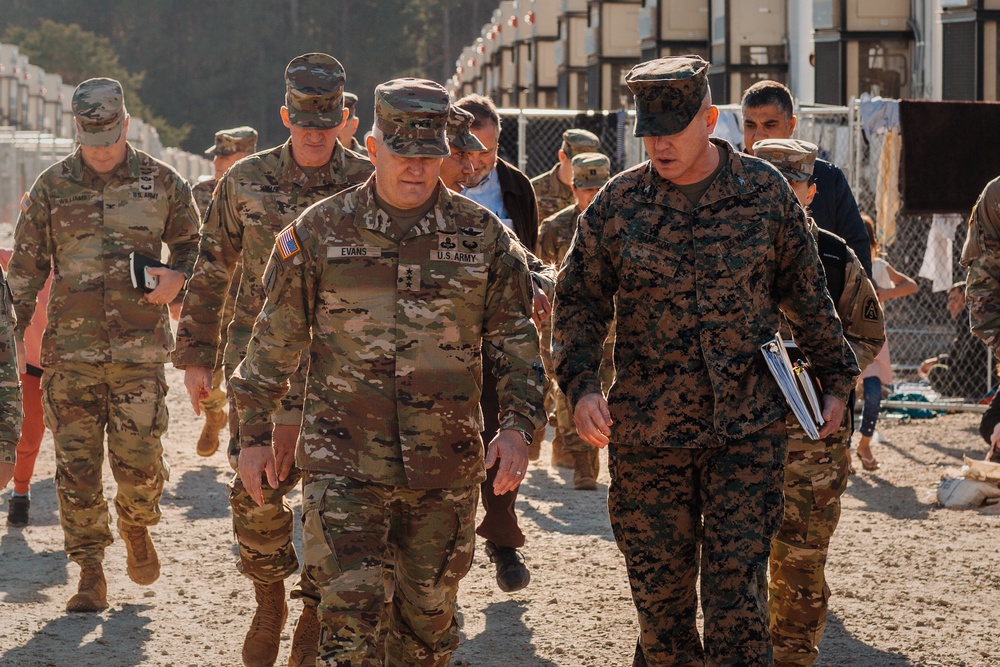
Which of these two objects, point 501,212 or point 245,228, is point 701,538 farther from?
point 501,212

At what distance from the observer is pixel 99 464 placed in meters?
7.12

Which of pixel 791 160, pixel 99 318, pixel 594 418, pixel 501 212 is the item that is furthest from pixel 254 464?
pixel 99 318

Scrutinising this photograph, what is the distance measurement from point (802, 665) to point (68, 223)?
12.5 feet

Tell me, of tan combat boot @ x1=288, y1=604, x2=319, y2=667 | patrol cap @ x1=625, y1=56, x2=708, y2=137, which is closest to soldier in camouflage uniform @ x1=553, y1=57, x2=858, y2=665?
patrol cap @ x1=625, y1=56, x2=708, y2=137

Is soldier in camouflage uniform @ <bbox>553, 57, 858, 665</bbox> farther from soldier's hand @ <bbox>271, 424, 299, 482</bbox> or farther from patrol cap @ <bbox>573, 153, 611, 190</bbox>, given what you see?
patrol cap @ <bbox>573, 153, 611, 190</bbox>

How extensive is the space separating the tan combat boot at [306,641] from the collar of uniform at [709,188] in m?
2.12

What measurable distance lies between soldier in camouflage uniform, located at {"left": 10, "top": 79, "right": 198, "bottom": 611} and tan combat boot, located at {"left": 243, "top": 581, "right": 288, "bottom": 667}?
4.41 feet

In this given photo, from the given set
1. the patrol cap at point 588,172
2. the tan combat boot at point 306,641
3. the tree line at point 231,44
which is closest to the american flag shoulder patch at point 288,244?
the tan combat boot at point 306,641

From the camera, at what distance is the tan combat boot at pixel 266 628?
5836mm

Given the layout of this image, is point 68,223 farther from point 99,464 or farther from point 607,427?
point 607,427

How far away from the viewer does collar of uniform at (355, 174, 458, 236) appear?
14.9 ft

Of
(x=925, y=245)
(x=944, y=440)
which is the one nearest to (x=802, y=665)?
(x=944, y=440)

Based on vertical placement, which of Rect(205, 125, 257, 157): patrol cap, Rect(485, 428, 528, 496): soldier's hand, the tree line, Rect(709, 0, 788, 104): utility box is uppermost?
the tree line

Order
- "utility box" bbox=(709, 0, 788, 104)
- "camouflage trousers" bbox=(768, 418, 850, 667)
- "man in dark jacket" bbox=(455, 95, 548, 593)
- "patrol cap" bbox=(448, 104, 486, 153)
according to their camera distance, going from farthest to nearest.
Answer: "utility box" bbox=(709, 0, 788, 104) → "man in dark jacket" bbox=(455, 95, 548, 593) → "patrol cap" bbox=(448, 104, 486, 153) → "camouflage trousers" bbox=(768, 418, 850, 667)
